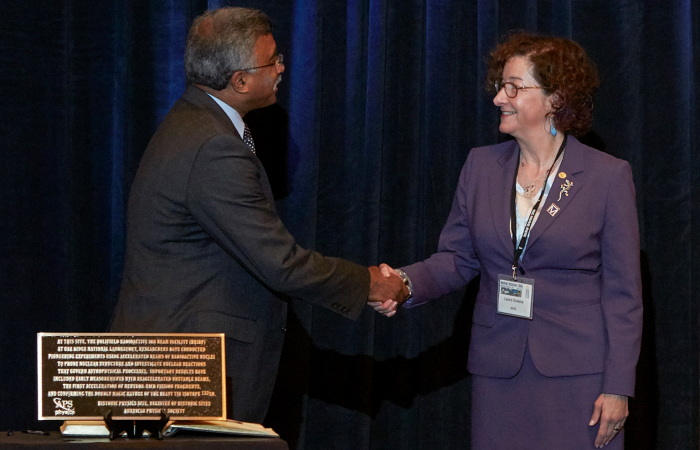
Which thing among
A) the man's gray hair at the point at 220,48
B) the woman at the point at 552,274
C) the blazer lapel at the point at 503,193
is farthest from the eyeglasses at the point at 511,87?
the man's gray hair at the point at 220,48

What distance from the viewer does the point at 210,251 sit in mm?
2168

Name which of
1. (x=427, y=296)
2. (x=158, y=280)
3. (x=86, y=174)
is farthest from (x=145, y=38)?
(x=427, y=296)

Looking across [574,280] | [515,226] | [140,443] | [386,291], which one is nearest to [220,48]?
[386,291]

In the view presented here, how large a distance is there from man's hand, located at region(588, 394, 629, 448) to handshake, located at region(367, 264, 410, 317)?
706 mm

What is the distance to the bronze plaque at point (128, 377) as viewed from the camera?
1283 millimetres

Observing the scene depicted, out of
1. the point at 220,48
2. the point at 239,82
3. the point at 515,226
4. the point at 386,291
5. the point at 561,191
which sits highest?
the point at 220,48

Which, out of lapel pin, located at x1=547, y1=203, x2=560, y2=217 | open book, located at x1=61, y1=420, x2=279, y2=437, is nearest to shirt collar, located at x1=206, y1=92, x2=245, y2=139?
lapel pin, located at x1=547, y1=203, x2=560, y2=217

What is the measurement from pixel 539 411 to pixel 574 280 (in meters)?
0.41

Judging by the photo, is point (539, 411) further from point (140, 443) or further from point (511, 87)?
point (140, 443)

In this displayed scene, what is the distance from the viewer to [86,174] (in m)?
3.03

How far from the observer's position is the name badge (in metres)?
2.28

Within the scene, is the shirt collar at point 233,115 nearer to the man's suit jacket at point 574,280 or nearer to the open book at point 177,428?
the man's suit jacket at point 574,280

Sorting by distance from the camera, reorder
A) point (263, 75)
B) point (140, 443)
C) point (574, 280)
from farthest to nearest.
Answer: point (263, 75) < point (574, 280) < point (140, 443)

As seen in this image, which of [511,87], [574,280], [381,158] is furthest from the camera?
[381,158]
